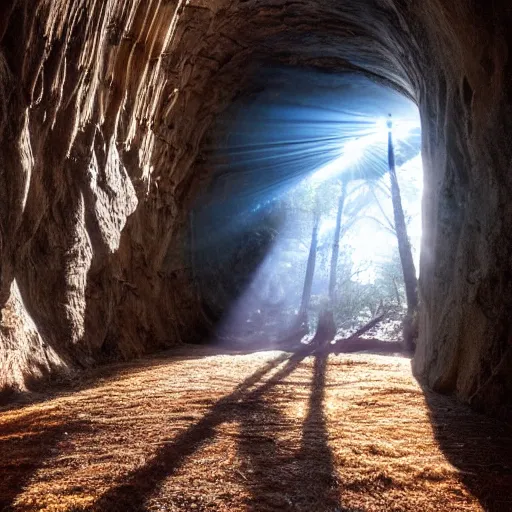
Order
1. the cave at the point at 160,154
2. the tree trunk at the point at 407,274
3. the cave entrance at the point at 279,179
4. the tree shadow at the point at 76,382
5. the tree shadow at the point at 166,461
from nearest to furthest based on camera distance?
the tree shadow at the point at 166,461 → the cave at the point at 160,154 → the tree shadow at the point at 76,382 → the tree trunk at the point at 407,274 → the cave entrance at the point at 279,179

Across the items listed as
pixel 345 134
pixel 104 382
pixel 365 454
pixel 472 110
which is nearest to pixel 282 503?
pixel 365 454

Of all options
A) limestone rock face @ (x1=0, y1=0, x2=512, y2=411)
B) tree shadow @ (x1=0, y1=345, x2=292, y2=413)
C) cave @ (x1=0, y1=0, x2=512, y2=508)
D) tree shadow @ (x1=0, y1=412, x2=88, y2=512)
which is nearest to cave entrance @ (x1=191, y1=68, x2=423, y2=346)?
cave @ (x1=0, y1=0, x2=512, y2=508)

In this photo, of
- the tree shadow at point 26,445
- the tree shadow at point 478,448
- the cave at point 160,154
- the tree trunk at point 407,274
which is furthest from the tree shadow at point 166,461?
the tree trunk at point 407,274

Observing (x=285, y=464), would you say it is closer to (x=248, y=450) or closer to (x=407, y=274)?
(x=248, y=450)

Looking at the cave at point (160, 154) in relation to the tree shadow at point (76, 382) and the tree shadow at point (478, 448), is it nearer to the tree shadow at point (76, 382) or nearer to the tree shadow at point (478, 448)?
the tree shadow at point (76, 382)

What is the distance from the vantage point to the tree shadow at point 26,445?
2.06 metres

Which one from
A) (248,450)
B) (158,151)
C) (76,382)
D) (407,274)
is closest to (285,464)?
(248,450)

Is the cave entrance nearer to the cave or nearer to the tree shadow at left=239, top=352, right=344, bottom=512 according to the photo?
the cave

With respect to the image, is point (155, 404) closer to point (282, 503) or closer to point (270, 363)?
point (282, 503)

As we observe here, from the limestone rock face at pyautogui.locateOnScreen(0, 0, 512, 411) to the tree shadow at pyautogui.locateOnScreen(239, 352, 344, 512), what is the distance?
1685 millimetres

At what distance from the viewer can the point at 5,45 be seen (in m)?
3.59

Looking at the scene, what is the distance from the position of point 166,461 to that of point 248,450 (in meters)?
0.53

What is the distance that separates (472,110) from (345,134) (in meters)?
9.16

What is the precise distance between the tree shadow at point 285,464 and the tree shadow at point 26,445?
1.14 metres
